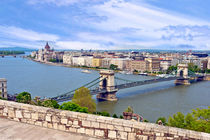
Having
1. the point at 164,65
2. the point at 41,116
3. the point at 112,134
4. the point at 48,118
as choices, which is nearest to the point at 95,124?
the point at 112,134

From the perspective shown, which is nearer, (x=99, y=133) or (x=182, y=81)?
(x=99, y=133)

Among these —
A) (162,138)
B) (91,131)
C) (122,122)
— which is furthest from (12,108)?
(162,138)

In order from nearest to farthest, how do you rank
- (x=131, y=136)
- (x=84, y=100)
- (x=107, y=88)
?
(x=131, y=136)
(x=84, y=100)
(x=107, y=88)

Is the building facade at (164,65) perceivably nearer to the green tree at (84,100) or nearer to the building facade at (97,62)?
the building facade at (97,62)

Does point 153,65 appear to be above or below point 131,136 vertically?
below

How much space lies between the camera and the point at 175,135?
2543 mm

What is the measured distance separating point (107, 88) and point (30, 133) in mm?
20670

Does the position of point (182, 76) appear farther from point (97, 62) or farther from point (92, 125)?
point (92, 125)

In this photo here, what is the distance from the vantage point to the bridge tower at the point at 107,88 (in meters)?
22.9

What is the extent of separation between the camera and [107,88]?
2334cm

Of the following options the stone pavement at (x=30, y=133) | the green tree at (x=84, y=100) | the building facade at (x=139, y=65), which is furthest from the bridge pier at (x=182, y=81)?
the stone pavement at (x=30, y=133)

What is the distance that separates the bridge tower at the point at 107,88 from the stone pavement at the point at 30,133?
19.7 metres

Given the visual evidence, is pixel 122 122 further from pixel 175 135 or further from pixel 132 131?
pixel 175 135

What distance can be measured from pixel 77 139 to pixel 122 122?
1.79 ft
